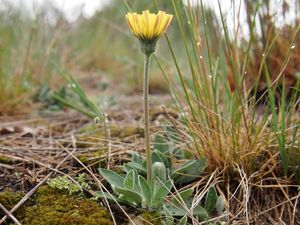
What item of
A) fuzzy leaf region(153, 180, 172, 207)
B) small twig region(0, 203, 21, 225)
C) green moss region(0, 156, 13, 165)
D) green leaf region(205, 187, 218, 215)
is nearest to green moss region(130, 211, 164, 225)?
fuzzy leaf region(153, 180, 172, 207)

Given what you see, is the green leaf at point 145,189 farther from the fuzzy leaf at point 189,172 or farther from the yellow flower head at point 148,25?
the yellow flower head at point 148,25

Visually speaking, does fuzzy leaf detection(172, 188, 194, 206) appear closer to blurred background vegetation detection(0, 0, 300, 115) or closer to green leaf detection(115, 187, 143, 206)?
green leaf detection(115, 187, 143, 206)

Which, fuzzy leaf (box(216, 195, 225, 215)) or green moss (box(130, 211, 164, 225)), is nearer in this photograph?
green moss (box(130, 211, 164, 225))

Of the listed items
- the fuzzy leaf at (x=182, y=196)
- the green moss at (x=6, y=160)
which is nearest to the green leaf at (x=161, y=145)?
the fuzzy leaf at (x=182, y=196)

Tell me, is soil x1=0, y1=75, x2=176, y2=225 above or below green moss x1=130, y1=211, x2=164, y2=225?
above

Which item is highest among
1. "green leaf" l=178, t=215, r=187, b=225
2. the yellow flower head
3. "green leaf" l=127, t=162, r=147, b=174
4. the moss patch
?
the yellow flower head

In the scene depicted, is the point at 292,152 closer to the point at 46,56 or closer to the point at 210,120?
the point at 210,120
